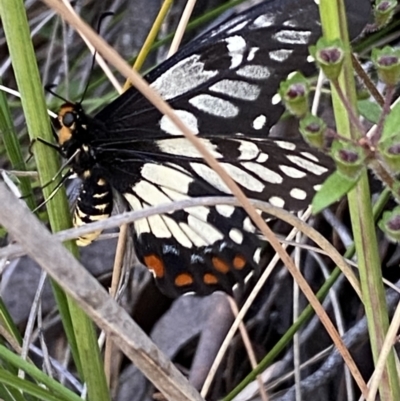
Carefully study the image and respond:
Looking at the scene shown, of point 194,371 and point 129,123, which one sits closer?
point 129,123

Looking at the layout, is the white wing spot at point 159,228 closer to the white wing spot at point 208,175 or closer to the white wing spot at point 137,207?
the white wing spot at point 137,207

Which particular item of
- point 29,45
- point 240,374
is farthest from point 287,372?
point 29,45

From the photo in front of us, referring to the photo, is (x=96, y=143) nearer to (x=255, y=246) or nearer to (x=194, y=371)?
(x=255, y=246)

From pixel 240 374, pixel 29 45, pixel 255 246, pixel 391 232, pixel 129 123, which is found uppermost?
pixel 29 45

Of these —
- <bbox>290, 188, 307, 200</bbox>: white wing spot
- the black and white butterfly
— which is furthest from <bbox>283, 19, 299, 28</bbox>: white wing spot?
<bbox>290, 188, 307, 200</bbox>: white wing spot

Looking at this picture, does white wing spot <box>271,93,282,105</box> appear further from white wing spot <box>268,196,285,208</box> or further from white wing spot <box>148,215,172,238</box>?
white wing spot <box>148,215,172,238</box>
